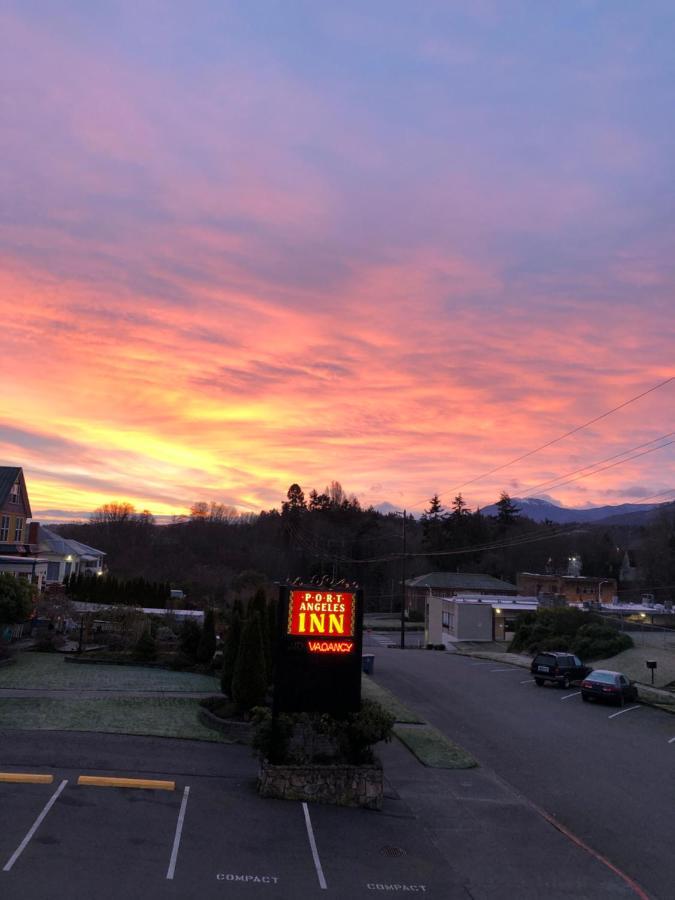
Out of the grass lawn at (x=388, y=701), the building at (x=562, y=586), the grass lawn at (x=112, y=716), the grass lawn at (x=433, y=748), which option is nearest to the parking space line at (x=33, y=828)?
the grass lawn at (x=112, y=716)

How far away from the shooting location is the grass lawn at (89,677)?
27203mm

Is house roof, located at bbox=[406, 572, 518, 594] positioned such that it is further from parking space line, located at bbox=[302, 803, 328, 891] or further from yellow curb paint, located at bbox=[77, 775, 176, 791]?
yellow curb paint, located at bbox=[77, 775, 176, 791]

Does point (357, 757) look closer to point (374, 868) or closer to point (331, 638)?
point (331, 638)

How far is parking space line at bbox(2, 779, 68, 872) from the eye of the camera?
12039 mm

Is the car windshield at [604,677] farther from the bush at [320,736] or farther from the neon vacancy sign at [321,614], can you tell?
the neon vacancy sign at [321,614]

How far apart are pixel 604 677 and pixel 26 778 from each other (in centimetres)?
2668

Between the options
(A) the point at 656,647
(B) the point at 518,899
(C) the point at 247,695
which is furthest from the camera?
(A) the point at 656,647

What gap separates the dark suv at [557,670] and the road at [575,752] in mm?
583

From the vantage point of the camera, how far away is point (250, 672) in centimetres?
2297

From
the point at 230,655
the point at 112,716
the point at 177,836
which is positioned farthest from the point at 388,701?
the point at 177,836

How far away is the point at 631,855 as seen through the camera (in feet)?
49.7

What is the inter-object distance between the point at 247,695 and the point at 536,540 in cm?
11202

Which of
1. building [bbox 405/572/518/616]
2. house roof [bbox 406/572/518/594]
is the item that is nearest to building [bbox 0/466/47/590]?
building [bbox 405/572/518/616]

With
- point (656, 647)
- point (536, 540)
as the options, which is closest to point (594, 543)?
point (536, 540)
